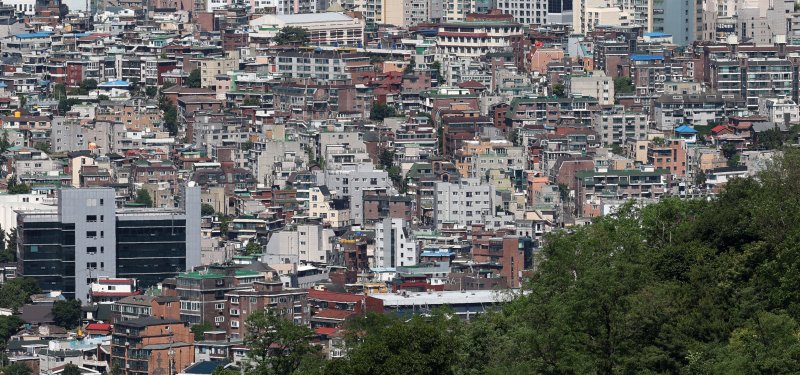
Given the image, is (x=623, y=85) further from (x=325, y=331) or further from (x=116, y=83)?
(x=325, y=331)

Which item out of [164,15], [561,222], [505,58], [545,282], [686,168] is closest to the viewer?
[545,282]

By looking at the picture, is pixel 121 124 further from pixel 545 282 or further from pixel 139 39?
pixel 545 282

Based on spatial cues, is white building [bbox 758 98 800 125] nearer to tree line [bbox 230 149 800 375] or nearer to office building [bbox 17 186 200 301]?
office building [bbox 17 186 200 301]

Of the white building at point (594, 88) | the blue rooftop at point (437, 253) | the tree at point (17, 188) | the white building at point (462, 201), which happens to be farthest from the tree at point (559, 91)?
the blue rooftop at point (437, 253)

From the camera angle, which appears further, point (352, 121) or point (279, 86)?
point (279, 86)

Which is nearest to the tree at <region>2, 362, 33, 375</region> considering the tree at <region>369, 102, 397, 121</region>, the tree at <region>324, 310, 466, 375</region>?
the tree at <region>324, 310, 466, 375</region>

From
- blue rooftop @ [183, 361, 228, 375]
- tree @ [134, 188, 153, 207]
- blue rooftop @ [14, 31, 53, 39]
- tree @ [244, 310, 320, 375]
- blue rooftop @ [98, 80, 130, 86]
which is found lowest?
blue rooftop @ [183, 361, 228, 375]

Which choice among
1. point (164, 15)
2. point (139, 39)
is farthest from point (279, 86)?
point (164, 15)

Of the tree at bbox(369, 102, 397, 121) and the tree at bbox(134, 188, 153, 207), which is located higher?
the tree at bbox(369, 102, 397, 121)
